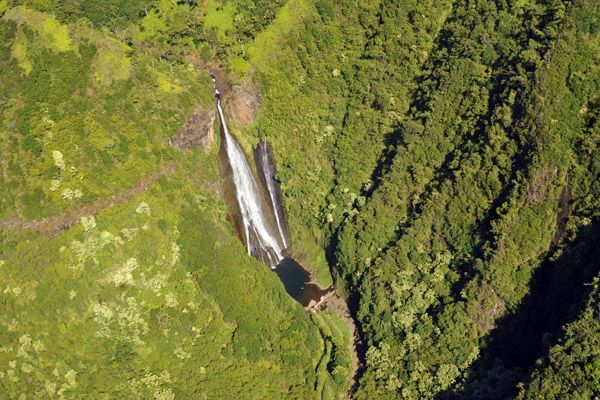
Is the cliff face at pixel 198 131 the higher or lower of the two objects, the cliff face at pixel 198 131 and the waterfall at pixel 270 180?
the higher

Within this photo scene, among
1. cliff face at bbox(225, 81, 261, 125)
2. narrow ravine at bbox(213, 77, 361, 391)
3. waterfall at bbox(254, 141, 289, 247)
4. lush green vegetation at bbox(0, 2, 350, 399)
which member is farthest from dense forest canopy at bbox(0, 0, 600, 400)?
waterfall at bbox(254, 141, 289, 247)

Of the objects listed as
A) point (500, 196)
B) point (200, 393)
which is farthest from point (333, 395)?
point (500, 196)

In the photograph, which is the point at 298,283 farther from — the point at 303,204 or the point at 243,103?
the point at 243,103

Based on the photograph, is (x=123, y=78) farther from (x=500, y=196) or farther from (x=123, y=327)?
(x=500, y=196)

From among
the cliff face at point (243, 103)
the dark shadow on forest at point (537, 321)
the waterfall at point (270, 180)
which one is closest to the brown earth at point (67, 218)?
the cliff face at point (243, 103)

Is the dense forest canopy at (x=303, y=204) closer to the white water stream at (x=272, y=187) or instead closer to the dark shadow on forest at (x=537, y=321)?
the dark shadow on forest at (x=537, y=321)

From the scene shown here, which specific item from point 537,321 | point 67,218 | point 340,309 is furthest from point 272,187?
point 537,321
